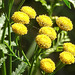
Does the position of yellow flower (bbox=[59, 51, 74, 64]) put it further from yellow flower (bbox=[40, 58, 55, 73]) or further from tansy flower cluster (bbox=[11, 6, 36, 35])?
tansy flower cluster (bbox=[11, 6, 36, 35])

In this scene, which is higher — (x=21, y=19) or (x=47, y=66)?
(x=21, y=19)

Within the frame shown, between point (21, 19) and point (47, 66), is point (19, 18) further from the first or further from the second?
point (47, 66)

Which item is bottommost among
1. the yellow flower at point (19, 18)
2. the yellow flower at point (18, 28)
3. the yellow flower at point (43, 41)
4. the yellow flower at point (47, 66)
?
the yellow flower at point (47, 66)

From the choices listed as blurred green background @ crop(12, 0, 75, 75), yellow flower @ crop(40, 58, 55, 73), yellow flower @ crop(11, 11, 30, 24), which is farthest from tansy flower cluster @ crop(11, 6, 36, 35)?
blurred green background @ crop(12, 0, 75, 75)

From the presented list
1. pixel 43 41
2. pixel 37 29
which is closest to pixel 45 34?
pixel 43 41

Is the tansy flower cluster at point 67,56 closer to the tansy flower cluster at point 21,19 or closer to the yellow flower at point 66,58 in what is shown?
the yellow flower at point 66,58

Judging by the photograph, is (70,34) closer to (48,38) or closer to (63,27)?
(63,27)

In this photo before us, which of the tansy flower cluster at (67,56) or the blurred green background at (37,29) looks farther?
the blurred green background at (37,29)

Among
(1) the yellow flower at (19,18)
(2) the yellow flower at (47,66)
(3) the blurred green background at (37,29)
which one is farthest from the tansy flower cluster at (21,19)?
(3) the blurred green background at (37,29)
